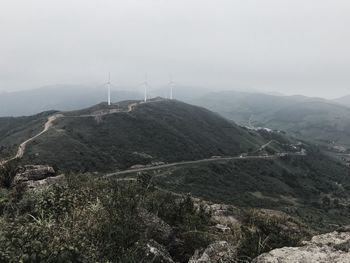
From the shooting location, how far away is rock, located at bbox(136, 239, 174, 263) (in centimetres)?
1272

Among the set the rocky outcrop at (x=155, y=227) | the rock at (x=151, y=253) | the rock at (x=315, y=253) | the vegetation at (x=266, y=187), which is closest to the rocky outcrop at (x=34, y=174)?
the rocky outcrop at (x=155, y=227)

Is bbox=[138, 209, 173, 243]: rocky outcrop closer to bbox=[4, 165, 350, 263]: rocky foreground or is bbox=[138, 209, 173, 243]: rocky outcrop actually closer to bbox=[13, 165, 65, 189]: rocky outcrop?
bbox=[4, 165, 350, 263]: rocky foreground

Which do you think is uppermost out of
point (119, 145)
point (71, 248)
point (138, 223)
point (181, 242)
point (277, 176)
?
point (71, 248)

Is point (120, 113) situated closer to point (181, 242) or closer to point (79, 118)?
point (79, 118)

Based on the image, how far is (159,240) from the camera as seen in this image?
16188mm

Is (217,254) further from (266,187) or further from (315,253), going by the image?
(266,187)

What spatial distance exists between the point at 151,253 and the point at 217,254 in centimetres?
223

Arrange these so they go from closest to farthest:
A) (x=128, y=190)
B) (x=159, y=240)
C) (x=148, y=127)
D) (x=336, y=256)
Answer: (x=336, y=256)
(x=159, y=240)
(x=128, y=190)
(x=148, y=127)

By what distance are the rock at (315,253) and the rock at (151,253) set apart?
2.96 m

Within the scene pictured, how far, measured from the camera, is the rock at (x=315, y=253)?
11.9 m

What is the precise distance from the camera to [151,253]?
43.4 feet

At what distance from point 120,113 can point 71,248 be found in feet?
615

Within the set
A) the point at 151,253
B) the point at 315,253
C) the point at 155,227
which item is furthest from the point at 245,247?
the point at 155,227

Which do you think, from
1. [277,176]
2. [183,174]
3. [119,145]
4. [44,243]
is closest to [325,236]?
[44,243]
